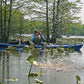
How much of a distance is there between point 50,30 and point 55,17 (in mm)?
1656

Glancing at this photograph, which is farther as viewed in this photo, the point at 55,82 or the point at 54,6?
the point at 54,6

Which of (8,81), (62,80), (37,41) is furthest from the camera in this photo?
(37,41)

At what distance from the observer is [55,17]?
2295 centimetres

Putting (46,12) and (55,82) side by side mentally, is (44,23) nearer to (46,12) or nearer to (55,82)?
(46,12)

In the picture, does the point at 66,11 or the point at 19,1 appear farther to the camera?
the point at 66,11

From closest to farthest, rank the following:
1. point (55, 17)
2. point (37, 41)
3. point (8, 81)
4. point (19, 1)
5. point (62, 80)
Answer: point (8, 81) < point (62, 80) < point (37, 41) < point (19, 1) < point (55, 17)

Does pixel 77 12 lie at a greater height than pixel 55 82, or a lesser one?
greater

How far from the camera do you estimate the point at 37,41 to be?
1627 centimetres

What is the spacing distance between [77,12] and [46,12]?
341 cm

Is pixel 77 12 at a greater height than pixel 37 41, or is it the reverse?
pixel 77 12

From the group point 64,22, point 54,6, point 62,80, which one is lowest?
point 62,80

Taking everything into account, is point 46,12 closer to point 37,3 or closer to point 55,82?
point 37,3

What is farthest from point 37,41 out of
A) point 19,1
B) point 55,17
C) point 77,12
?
point 77,12

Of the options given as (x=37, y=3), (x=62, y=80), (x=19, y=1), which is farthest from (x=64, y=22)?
(x=62, y=80)
